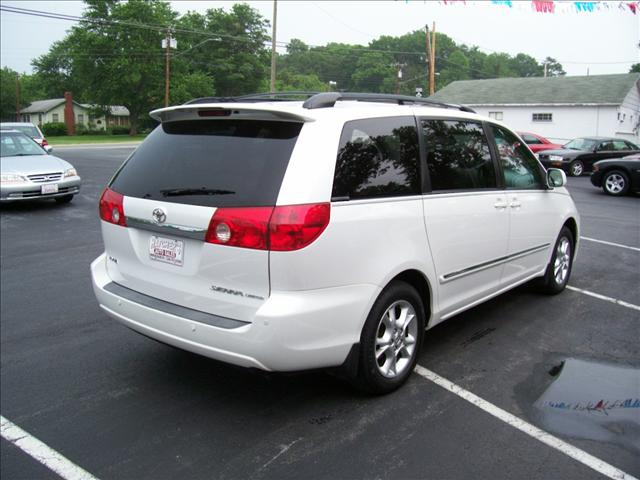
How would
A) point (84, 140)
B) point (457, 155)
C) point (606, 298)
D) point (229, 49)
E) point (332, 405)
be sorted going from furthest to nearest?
point (229, 49), point (84, 140), point (606, 298), point (457, 155), point (332, 405)

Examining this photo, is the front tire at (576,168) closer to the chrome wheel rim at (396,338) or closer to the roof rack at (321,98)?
the roof rack at (321,98)

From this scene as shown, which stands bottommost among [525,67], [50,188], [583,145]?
[50,188]

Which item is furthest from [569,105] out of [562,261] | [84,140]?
[84,140]

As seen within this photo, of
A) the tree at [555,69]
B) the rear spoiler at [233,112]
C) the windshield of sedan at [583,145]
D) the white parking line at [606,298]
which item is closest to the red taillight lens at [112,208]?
the rear spoiler at [233,112]

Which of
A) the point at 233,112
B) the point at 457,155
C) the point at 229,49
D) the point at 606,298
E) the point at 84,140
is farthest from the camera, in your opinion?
the point at 229,49

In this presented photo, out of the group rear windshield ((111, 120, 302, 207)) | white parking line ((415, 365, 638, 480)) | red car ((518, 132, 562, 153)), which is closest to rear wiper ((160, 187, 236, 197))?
rear windshield ((111, 120, 302, 207))

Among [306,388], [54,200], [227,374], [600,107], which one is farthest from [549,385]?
[600,107]

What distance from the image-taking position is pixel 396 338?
360cm

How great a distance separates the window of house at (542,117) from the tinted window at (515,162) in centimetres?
3455

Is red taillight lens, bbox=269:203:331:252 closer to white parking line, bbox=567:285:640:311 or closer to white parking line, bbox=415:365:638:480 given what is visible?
white parking line, bbox=415:365:638:480

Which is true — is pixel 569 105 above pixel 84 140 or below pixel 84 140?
above

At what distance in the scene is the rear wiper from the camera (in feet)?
10.2

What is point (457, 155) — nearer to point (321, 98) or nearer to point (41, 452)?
point (321, 98)

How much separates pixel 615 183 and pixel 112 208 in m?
15.3
